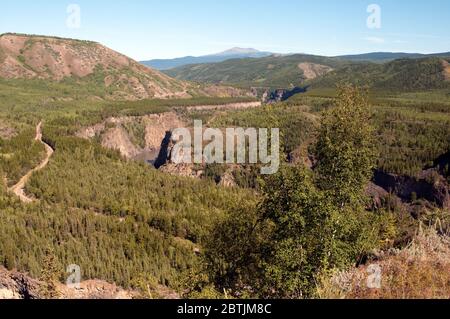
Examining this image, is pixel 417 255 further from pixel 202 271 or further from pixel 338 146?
pixel 202 271

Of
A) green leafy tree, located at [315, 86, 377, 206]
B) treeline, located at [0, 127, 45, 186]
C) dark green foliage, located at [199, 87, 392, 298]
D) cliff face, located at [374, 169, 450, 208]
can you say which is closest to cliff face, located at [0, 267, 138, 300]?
dark green foliage, located at [199, 87, 392, 298]

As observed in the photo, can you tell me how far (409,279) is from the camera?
16.6 metres

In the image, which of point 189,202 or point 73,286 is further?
point 189,202

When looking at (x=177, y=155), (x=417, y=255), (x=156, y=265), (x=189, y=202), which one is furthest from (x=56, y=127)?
(x=417, y=255)

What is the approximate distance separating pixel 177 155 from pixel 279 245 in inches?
6339

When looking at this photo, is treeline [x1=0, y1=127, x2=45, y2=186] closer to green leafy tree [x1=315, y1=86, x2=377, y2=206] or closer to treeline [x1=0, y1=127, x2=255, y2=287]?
treeline [x1=0, y1=127, x2=255, y2=287]

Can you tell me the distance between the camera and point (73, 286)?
59344mm

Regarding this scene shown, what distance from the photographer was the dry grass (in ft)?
51.4

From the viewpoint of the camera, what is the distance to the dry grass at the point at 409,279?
15.7m

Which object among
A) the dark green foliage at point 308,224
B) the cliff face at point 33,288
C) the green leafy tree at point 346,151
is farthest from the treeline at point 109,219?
the green leafy tree at point 346,151
